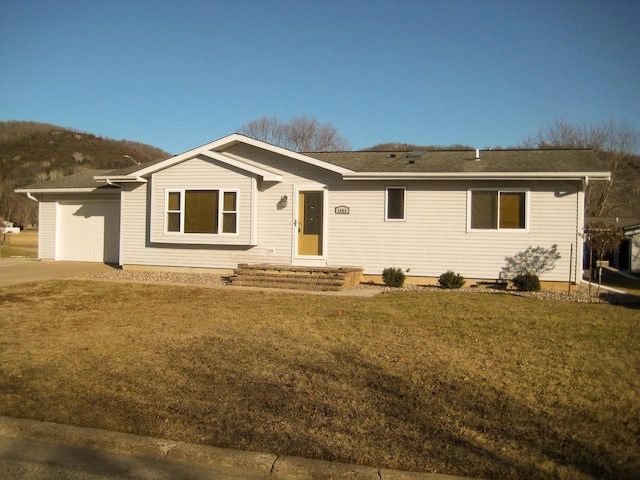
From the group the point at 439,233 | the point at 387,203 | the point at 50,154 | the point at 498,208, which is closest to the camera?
the point at 498,208

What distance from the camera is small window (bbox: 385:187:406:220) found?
14484 millimetres

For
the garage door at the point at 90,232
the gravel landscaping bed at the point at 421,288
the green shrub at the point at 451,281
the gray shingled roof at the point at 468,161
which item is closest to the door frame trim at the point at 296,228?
the gray shingled roof at the point at 468,161

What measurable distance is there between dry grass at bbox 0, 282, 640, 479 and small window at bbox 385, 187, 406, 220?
5.27m

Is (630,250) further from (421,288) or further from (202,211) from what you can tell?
(202,211)

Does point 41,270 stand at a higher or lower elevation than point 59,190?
lower

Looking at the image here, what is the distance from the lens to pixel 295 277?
13180mm

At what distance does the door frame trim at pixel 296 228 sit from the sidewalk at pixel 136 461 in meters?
10.6

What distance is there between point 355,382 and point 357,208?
943cm

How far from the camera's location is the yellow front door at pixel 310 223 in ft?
49.4

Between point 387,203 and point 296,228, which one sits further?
point 296,228

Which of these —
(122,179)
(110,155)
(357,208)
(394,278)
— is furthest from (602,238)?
(110,155)

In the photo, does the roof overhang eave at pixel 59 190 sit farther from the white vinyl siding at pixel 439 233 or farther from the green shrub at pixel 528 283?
the green shrub at pixel 528 283

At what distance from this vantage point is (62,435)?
4.46m

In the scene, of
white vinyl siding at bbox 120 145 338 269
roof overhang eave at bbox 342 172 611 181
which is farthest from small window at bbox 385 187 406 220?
white vinyl siding at bbox 120 145 338 269
